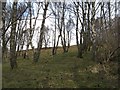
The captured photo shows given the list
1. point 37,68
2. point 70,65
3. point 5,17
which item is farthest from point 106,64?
point 5,17

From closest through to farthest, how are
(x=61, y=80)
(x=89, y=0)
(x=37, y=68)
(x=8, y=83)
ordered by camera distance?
(x=8, y=83), (x=61, y=80), (x=37, y=68), (x=89, y=0)

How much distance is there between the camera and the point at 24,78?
57.0ft

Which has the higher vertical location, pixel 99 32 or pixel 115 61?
pixel 99 32

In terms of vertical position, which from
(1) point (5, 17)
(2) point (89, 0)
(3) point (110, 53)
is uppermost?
(2) point (89, 0)

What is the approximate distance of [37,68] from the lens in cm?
2052

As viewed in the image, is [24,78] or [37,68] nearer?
[24,78]

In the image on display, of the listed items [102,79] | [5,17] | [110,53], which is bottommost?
[102,79]

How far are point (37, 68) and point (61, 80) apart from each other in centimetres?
357

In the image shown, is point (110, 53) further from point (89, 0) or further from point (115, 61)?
point (89, 0)

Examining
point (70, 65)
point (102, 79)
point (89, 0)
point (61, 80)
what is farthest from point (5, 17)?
point (89, 0)

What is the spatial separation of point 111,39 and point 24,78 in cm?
866

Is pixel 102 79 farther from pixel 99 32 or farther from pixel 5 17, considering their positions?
pixel 5 17

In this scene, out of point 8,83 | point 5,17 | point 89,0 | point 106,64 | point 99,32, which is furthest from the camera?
point 89,0

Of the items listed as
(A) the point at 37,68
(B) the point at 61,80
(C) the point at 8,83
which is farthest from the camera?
(A) the point at 37,68
